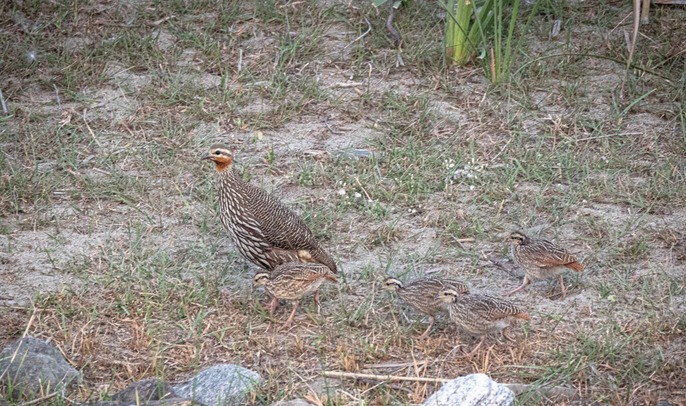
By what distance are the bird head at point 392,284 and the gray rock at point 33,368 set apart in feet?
6.04

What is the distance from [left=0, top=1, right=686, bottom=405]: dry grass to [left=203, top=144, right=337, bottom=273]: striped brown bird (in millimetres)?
227

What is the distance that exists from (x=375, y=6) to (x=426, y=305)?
168 inches

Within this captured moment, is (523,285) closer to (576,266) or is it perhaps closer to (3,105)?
(576,266)

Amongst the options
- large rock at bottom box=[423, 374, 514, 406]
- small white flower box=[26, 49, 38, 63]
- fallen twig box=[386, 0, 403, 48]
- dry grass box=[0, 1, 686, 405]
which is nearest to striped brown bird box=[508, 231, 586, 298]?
dry grass box=[0, 1, 686, 405]

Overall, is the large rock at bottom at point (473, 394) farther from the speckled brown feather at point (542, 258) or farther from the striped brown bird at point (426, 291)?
the speckled brown feather at point (542, 258)

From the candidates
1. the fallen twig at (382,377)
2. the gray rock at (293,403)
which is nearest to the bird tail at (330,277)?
the fallen twig at (382,377)

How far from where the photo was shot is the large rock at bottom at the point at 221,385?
5.37m

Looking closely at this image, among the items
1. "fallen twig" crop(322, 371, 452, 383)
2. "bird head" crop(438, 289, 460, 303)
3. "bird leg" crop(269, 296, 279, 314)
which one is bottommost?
"bird leg" crop(269, 296, 279, 314)

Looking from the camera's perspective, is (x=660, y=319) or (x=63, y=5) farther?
(x=63, y=5)

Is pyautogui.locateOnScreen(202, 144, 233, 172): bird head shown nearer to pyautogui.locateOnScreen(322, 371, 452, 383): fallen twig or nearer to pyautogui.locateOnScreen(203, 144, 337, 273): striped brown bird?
pyautogui.locateOnScreen(203, 144, 337, 273): striped brown bird

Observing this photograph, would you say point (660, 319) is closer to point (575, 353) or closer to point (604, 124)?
point (575, 353)

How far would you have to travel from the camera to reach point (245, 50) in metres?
9.38

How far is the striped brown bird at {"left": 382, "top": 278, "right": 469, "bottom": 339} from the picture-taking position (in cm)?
613

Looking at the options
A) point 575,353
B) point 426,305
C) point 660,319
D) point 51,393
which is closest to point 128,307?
point 51,393
